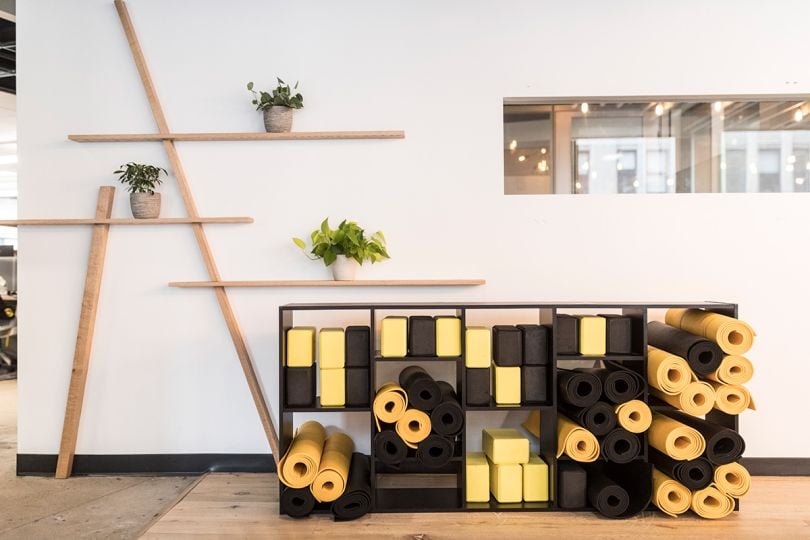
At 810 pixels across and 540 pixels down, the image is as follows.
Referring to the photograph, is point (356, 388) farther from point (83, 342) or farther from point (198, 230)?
point (83, 342)

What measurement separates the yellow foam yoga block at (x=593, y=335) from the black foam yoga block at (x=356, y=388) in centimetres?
104

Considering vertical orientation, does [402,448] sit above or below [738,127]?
below

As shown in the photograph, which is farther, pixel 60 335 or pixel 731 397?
pixel 60 335

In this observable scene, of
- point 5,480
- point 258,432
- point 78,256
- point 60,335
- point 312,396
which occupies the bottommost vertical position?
point 5,480

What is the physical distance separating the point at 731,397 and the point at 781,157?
1532 mm

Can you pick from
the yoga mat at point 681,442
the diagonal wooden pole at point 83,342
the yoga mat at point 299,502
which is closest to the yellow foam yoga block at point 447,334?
the yoga mat at point 299,502

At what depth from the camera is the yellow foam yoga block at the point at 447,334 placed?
2611 mm

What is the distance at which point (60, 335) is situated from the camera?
3117 millimetres

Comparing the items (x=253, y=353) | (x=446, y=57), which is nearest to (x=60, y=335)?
(x=253, y=353)

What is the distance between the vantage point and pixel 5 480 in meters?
3.02

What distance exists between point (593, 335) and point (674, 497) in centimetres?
80

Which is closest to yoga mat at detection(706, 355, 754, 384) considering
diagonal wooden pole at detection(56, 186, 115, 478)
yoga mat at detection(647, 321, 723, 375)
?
yoga mat at detection(647, 321, 723, 375)

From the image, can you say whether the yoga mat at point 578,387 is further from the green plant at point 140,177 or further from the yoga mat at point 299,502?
the green plant at point 140,177

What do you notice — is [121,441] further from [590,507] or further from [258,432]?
[590,507]
